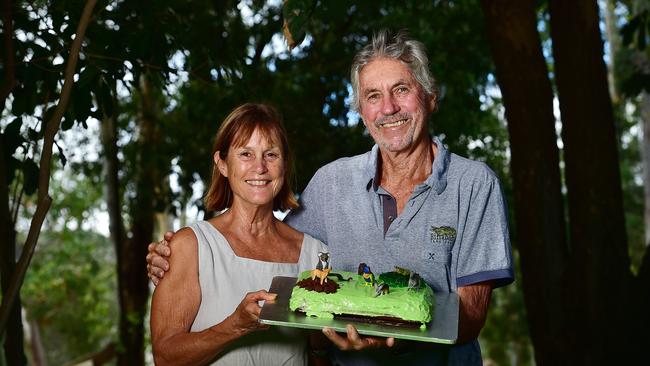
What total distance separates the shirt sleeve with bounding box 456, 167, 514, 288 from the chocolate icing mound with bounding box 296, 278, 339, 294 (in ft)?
1.72

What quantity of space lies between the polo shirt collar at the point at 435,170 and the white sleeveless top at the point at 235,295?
50cm

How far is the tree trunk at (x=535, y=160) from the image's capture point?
5715 millimetres

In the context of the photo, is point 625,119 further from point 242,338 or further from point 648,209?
point 242,338

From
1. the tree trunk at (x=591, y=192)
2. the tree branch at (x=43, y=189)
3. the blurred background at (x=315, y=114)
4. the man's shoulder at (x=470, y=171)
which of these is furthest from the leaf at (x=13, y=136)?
the tree trunk at (x=591, y=192)

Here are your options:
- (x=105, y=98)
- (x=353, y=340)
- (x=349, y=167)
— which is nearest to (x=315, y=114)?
(x=105, y=98)

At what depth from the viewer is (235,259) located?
2.96m

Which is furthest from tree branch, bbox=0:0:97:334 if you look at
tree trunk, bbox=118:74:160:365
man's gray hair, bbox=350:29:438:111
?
tree trunk, bbox=118:74:160:365

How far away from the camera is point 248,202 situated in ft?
9.99

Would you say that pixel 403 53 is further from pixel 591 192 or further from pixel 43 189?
pixel 591 192

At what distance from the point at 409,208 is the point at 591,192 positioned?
2.94 m

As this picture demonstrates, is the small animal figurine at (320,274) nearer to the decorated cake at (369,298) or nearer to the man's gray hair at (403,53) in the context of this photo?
the decorated cake at (369,298)

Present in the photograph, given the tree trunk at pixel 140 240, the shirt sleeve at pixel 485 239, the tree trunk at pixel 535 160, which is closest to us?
the shirt sleeve at pixel 485 239

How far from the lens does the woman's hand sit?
2523 mm

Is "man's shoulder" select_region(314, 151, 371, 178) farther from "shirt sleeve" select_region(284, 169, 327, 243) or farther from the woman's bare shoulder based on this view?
the woman's bare shoulder
